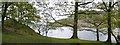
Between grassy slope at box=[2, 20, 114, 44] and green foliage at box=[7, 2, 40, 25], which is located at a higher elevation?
green foliage at box=[7, 2, 40, 25]

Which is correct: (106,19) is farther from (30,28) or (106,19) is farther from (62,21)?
(30,28)

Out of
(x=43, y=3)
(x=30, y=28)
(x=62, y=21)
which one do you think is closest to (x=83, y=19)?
(x=62, y=21)

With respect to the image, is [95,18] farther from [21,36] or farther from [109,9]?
[21,36]

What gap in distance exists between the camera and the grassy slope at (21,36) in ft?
5.27

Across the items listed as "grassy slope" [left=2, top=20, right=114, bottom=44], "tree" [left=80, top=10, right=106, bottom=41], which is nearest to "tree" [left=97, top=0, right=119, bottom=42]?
"tree" [left=80, top=10, right=106, bottom=41]

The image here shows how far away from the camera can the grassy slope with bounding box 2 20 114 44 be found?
5.27 ft

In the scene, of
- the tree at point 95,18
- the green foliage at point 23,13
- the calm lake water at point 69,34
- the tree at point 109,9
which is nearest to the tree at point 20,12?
the green foliage at point 23,13

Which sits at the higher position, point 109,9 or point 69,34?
point 109,9

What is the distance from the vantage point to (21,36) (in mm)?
1612

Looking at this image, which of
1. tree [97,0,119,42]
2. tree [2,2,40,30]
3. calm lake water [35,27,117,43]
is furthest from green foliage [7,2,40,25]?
tree [97,0,119,42]

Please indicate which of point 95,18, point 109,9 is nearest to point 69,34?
point 95,18

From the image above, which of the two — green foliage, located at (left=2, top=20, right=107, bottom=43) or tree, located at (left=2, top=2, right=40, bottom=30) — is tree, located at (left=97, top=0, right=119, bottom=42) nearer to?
green foliage, located at (left=2, top=20, right=107, bottom=43)

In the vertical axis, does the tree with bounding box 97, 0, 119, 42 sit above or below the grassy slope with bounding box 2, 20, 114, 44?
above

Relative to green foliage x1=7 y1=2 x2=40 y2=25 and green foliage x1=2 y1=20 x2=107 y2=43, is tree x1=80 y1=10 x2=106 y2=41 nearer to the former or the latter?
green foliage x1=2 y1=20 x2=107 y2=43
